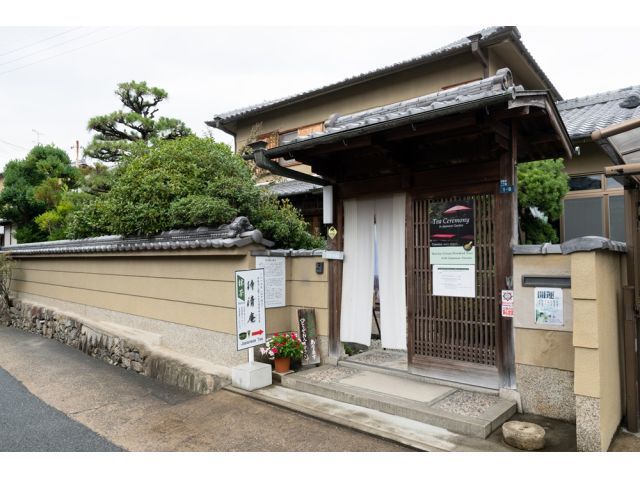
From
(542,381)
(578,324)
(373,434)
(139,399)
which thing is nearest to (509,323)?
(542,381)

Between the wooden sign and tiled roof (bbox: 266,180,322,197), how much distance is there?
4.48 meters

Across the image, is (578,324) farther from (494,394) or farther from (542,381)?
(494,394)

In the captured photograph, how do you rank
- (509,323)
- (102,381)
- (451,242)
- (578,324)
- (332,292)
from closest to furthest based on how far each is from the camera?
(578,324) → (509,323) → (451,242) → (332,292) → (102,381)

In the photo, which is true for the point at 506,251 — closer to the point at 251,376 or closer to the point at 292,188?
the point at 251,376

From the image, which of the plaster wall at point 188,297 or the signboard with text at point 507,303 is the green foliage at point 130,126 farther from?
the signboard with text at point 507,303

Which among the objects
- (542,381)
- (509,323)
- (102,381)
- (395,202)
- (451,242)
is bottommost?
(102,381)

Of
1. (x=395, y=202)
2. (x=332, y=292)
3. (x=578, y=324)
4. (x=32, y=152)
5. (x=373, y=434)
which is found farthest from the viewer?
(x=32, y=152)

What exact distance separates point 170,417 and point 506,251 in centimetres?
477

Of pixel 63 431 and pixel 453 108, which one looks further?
pixel 63 431

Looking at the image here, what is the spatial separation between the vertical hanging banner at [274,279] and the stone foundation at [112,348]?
1.50m

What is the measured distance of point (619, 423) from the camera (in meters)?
4.64

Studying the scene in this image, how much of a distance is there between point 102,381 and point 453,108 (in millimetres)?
7197

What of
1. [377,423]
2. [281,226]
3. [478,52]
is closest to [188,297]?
[281,226]

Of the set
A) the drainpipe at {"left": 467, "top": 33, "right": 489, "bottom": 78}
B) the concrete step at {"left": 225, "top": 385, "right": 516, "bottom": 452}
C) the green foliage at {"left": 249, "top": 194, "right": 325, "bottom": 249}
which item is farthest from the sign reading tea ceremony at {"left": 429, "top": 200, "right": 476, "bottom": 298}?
the drainpipe at {"left": 467, "top": 33, "right": 489, "bottom": 78}
